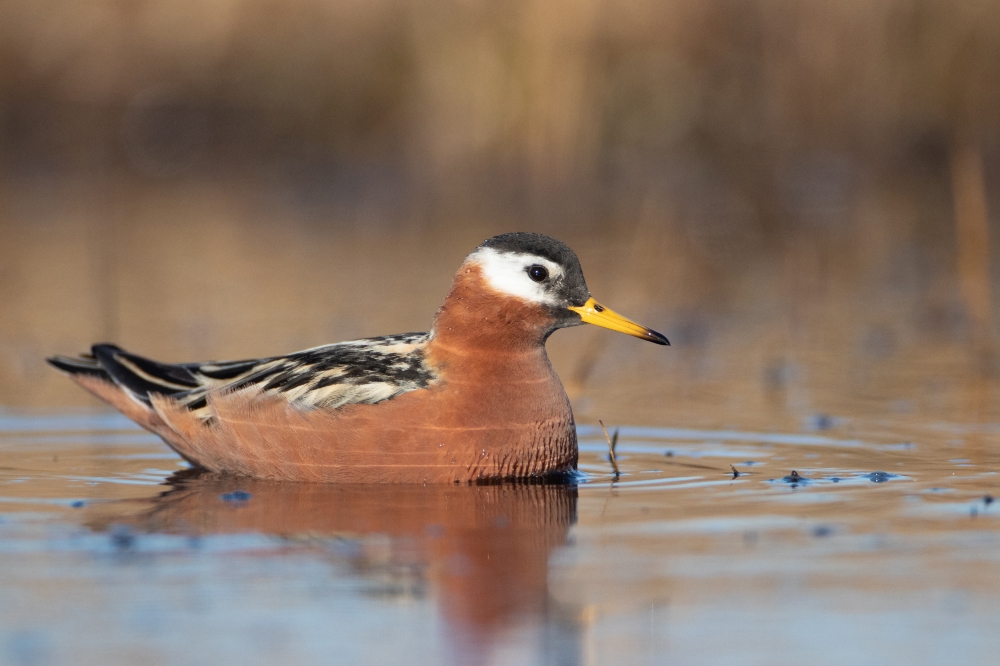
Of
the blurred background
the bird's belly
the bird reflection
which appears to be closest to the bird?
the bird's belly

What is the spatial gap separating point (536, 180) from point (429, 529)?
13.9 metres

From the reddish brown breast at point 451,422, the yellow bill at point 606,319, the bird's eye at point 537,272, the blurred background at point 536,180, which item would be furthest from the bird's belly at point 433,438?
the blurred background at point 536,180

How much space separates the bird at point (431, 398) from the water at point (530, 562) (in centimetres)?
16

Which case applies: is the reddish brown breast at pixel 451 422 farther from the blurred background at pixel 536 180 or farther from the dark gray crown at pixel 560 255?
the blurred background at pixel 536 180

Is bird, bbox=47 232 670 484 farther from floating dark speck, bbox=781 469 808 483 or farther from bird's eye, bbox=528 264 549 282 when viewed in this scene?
floating dark speck, bbox=781 469 808 483

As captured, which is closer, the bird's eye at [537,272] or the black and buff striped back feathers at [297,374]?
the black and buff striped back feathers at [297,374]

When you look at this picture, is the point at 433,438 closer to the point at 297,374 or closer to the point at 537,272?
the point at 297,374

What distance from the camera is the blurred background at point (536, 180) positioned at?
12.4 meters

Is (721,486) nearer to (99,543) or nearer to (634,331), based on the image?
(634,331)

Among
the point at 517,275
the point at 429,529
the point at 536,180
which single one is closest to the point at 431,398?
the point at 517,275

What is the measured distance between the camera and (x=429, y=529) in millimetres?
6902

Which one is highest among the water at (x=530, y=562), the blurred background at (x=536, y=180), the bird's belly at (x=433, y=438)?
the blurred background at (x=536, y=180)

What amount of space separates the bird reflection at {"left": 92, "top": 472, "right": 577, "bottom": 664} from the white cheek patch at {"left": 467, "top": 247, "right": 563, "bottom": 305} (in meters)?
1.04

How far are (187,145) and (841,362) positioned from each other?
16.1 metres
